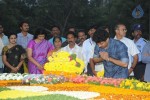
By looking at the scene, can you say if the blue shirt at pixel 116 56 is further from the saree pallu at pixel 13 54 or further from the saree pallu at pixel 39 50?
the saree pallu at pixel 13 54

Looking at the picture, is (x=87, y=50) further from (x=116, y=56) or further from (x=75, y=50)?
(x=116, y=56)

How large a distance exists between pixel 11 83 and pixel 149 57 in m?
3.01

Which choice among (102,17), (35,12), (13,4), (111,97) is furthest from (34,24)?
(111,97)

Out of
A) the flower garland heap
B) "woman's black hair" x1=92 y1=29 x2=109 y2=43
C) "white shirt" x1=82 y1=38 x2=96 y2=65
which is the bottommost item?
the flower garland heap

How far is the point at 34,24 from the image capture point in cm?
3738

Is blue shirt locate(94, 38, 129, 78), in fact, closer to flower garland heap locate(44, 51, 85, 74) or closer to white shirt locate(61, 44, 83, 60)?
flower garland heap locate(44, 51, 85, 74)

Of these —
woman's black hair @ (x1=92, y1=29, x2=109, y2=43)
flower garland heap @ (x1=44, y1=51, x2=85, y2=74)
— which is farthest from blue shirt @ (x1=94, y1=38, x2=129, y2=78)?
flower garland heap @ (x1=44, y1=51, x2=85, y2=74)

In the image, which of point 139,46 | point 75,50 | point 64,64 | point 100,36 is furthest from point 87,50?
point 100,36

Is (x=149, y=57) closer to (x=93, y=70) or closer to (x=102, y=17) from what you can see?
(x=93, y=70)

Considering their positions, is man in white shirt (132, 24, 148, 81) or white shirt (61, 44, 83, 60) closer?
white shirt (61, 44, 83, 60)

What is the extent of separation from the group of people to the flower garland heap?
1.30 ft

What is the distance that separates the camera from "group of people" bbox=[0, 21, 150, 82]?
22.7 feet

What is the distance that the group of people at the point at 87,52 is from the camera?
692 cm

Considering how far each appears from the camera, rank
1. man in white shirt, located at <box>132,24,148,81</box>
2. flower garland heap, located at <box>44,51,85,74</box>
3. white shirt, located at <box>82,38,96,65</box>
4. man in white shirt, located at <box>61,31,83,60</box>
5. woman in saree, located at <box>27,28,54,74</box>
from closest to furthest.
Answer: flower garland heap, located at <box>44,51,85,74</box> < woman in saree, located at <box>27,28,54,74</box> < man in white shirt, located at <box>61,31,83,60</box> < white shirt, located at <box>82,38,96,65</box> < man in white shirt, located at <box>132,24,148,81</box>
